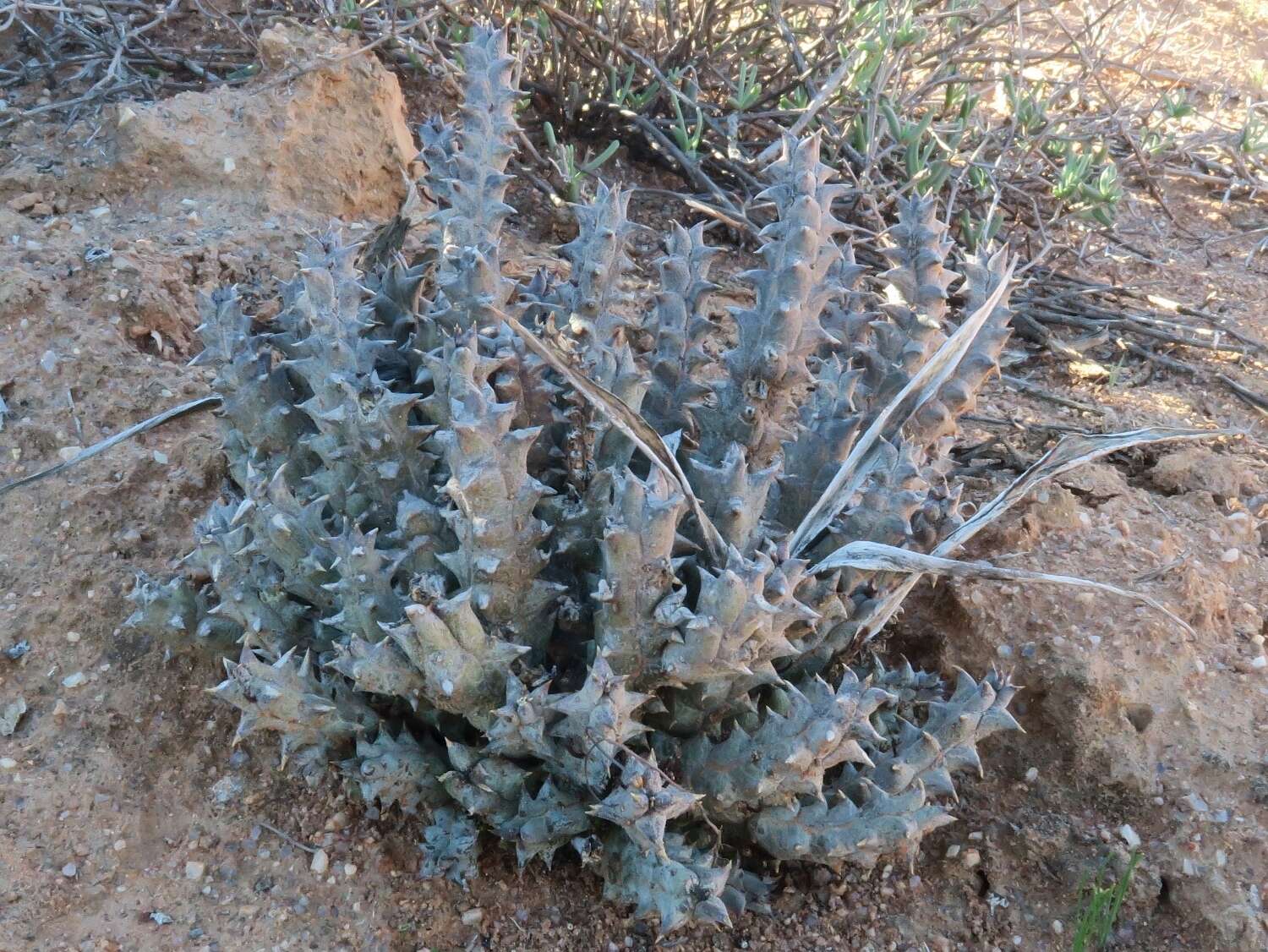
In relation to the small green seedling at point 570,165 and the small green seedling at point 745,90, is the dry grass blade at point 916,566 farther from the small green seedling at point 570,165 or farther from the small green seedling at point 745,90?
the small green seedling at point 745,90

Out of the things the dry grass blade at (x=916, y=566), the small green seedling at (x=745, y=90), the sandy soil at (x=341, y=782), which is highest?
the dry grass blade at (x=916, y=566)

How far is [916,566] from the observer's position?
1753 mm

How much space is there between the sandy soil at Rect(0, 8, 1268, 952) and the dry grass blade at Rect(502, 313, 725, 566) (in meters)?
0.72

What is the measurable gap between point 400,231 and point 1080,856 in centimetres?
179

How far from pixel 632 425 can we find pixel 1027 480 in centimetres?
72

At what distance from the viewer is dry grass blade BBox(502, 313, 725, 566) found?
5.27 feet

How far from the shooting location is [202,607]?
2.05m

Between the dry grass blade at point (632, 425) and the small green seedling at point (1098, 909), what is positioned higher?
the dry grass blade at point (632, 425)

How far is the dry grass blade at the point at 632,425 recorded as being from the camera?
161 centimetres

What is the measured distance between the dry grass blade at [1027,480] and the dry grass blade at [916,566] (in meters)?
0.09

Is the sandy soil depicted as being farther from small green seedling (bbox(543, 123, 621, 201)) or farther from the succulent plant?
small green seedling (bbox(543, 123, 621, 201))

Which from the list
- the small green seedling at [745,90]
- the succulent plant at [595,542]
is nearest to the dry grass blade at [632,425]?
the succulent plant at [595,542]

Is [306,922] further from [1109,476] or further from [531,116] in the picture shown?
[531,116]

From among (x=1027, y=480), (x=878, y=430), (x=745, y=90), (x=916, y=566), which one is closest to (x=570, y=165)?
(x=745, y=90)
